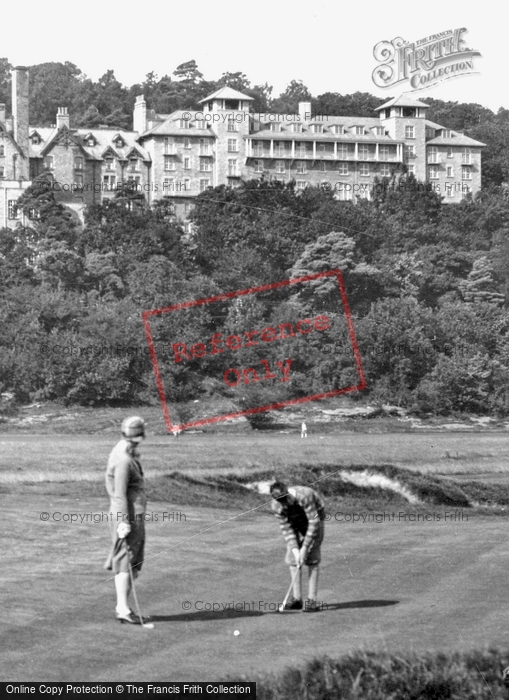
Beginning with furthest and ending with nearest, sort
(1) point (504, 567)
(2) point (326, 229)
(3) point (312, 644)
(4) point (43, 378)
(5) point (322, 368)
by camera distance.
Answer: (2) point (326, 229) < (5) point (322, 368) < (4) point (43, 378) < (1) point (504, 567) < (3) point (312, 644)

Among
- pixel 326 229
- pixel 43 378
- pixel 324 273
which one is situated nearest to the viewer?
pixel 43 378

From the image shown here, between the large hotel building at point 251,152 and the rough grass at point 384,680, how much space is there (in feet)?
296

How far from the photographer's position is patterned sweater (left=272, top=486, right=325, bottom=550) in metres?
11.5

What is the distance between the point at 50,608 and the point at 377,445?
2457 centimetres

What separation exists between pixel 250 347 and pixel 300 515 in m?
33.0

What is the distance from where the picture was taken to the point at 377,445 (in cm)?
3466

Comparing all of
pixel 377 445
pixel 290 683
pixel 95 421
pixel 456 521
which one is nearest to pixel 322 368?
pixel 377 445

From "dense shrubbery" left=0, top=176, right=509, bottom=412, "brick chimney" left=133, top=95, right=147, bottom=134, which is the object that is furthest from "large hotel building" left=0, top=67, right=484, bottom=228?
"dense shrubbery" left=0, top=176, right=509, bottom=412

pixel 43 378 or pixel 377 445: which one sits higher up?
pixel 43 378

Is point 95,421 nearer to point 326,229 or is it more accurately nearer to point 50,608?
point 50,608

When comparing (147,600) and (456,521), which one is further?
(456,521)

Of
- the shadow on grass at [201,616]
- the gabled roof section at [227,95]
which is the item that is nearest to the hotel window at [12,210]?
the gabled roof section at [227,95]

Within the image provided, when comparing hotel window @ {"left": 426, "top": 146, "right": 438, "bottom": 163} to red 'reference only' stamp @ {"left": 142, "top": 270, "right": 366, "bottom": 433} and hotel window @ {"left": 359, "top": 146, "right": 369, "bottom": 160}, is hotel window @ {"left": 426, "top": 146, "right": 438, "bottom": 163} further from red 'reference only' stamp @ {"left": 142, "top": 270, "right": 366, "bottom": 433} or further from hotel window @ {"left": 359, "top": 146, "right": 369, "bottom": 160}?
red 'reference only' stamp @ {"left": 142, "top": 270, "right": 366, "bottom": 433}

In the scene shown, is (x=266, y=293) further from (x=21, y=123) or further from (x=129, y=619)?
(x=129, y=619)
